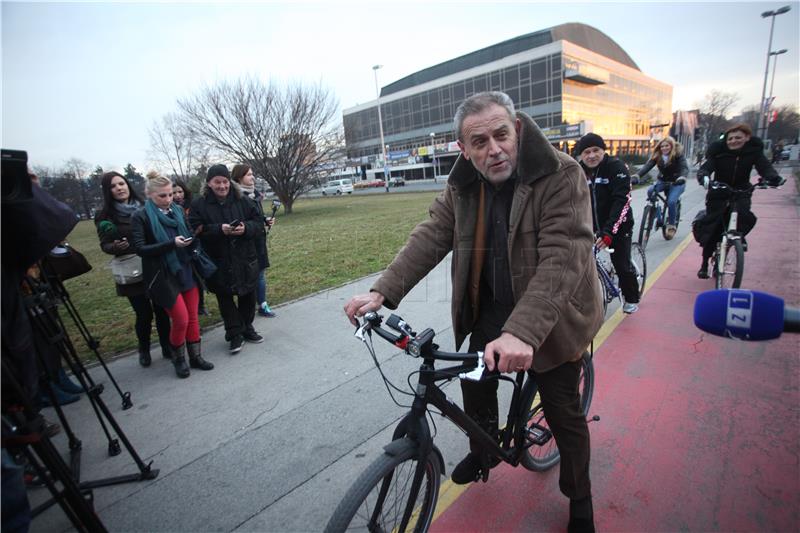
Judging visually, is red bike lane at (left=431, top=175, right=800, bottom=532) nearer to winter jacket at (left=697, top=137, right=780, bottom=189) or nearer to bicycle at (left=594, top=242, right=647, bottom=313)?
bicycle at (left=594, top=242, right=647, bottom=313)

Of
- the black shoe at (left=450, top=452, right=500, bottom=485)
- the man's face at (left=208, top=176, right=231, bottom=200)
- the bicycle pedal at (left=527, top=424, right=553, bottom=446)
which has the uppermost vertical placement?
the man's face at (left=208, top=176, right=231, bottom=200)

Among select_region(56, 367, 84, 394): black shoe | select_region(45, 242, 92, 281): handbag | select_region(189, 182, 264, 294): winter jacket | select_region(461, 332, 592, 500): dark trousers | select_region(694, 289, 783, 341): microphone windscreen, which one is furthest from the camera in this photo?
select_region(189, 182, 264, 294): winter jacket

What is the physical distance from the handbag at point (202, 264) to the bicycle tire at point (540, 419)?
11.4ft

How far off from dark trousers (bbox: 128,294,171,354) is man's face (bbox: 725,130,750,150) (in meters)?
7.23

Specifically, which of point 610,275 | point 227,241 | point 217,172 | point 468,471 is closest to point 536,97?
point 610,275

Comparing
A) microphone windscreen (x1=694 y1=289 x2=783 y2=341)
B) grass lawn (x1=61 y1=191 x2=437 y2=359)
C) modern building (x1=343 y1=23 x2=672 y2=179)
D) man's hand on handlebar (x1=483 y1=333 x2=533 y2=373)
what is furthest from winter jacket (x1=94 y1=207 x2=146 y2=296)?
modern building (x1=343 y1=23 x2=672 y2=179)

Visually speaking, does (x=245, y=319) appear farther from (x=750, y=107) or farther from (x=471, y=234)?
(x=750, y=107)

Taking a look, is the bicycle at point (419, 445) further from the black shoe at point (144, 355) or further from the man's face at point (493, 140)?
A: the black shoe at point (144, 355)

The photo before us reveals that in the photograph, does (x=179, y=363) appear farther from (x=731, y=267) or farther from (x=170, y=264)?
(x=731, y=267)

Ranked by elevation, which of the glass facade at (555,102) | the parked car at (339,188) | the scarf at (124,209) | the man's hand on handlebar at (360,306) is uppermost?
the glass facade at (555,102)

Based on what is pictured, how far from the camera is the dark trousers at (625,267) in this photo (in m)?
4.60

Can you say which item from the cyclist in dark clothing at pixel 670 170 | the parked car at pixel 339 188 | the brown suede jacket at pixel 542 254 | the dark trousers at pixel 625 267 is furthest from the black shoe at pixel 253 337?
the parked car at pixel 339 188

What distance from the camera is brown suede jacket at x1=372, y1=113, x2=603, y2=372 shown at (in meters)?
1.62

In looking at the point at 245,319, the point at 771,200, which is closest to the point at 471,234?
the point at 245,319
